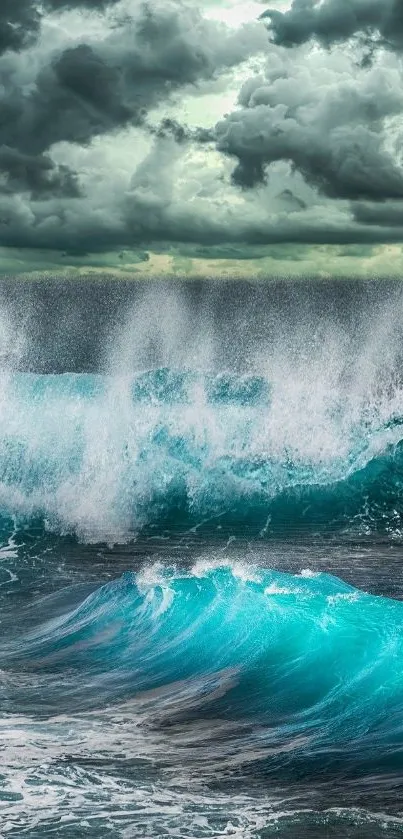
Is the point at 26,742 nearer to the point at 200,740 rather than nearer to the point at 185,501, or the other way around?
the point at 200,740

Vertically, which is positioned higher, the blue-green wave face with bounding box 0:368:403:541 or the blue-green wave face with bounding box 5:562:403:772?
the blue-green wave face with bounding box 0:368:403:541

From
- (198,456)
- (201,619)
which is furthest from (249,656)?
(198,456)

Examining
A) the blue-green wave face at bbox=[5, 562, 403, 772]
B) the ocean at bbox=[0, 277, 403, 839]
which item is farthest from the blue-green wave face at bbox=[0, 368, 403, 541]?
the blue-green wave face at bbox=[5, 562, 403, 772]

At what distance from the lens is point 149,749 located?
10148 millimetres

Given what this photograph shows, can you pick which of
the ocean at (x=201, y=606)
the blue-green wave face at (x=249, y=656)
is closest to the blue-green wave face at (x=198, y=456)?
the ocean at (x=201, y=606)

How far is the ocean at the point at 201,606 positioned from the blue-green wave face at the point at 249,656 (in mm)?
38

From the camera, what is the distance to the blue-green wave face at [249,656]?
433 inches

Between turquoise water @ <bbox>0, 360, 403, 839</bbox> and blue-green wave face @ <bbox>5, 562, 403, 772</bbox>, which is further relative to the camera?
blue-green wave face @ <bbox>5, 562, 403, 772</bbox>

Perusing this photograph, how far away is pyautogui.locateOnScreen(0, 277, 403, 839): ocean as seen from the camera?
909 centimetres

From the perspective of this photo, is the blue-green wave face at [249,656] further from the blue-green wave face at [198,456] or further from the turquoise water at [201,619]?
the blue-green wave face at [198,456]

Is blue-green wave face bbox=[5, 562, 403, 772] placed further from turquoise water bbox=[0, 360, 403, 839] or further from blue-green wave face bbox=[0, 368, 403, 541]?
blue-green wave face bbox=[0, 368, 403, 541]

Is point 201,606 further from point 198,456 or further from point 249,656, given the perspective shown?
point 198,456

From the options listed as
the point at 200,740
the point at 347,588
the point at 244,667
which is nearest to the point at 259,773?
the point at 200,740

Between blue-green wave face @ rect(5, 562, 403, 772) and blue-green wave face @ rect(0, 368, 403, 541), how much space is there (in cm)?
523
